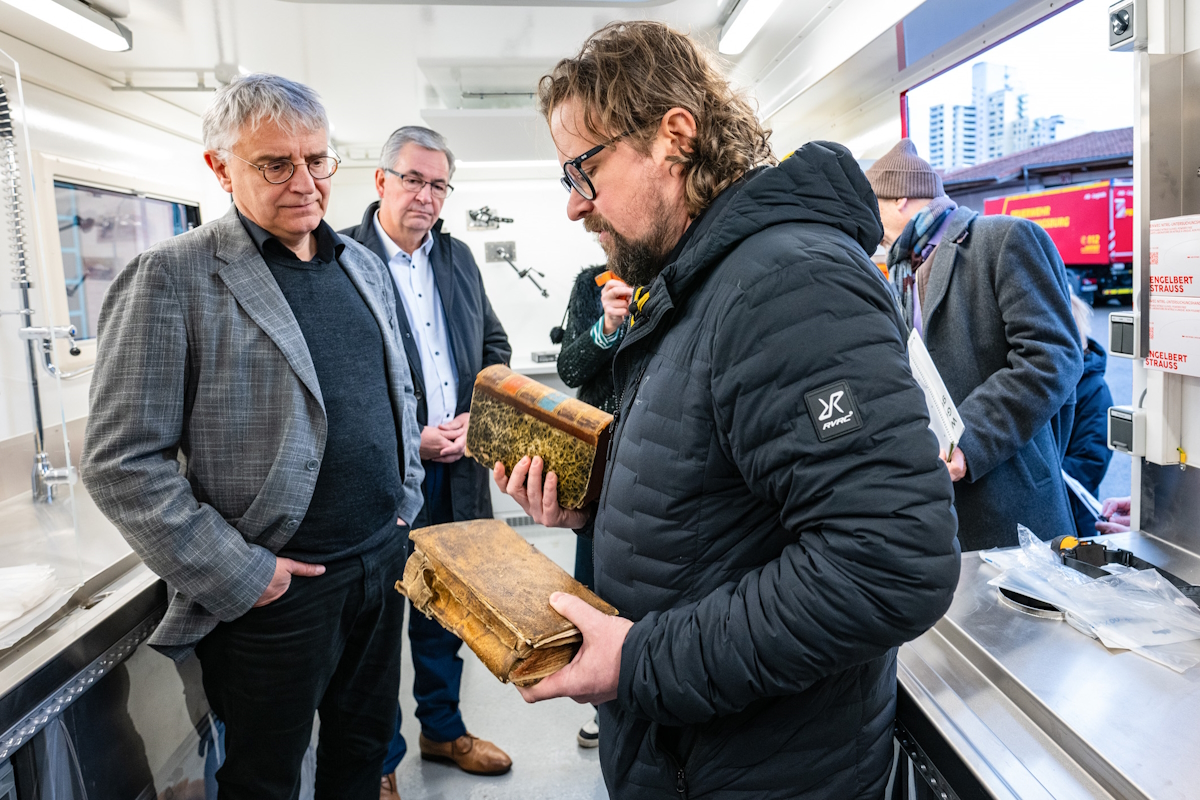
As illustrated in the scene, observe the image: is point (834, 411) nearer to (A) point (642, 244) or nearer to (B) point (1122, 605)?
(A) point (642, 244)

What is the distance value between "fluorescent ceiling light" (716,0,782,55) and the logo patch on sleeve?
8.06ft

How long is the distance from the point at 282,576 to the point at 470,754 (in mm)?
1281

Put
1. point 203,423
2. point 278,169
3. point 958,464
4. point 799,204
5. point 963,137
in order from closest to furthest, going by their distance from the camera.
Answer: point 799,204 < point 203,423 < point 278,169 < point 958,464 < point 963,137

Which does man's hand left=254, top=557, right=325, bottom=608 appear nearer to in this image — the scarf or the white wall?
the white wall

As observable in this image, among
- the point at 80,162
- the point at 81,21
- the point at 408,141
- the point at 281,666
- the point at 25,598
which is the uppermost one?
the point at 81,21

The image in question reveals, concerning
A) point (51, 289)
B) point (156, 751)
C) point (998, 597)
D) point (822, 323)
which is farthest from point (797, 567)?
point (51, 289)

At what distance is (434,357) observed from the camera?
2463 millimetres

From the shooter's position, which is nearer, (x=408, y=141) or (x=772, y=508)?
(x=772, y=508)

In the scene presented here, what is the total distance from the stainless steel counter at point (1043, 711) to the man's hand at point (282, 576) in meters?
1.17

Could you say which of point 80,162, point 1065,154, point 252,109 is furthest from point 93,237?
point 1065,154

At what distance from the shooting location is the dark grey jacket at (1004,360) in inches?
67.6

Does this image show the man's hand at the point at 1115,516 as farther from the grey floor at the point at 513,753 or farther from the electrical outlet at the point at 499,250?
the electrical outlet at the point at 499,250

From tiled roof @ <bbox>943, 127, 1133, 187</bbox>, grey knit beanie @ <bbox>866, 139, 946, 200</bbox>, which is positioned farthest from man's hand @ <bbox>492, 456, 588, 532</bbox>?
tiled roof @ <bbox>943, 127, 1133, 187</bbox>

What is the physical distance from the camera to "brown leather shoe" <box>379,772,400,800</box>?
87.0 inches
